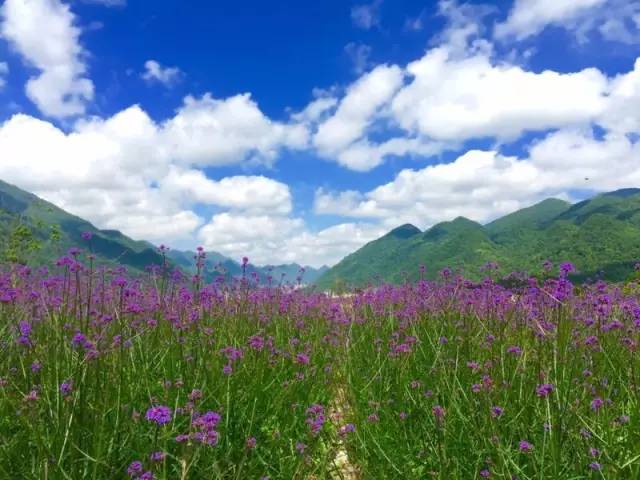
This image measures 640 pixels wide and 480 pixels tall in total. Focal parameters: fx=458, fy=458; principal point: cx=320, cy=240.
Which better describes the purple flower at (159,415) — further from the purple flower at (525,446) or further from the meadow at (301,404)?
the purple flower at (525,446)

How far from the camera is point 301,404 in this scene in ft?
→ 14.2

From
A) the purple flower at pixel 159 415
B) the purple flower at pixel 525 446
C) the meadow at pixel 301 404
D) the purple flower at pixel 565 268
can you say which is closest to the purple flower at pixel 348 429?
the meadow at pixel 301 404

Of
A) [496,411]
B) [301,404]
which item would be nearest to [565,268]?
[496,411]

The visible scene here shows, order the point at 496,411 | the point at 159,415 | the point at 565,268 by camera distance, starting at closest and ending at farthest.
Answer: the point at 159,415, the point at 565,268, the point at 496,411

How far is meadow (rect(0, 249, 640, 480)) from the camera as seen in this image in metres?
2.82

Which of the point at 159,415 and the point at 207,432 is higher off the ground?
the point at 159,415

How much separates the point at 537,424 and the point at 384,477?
4.20ft

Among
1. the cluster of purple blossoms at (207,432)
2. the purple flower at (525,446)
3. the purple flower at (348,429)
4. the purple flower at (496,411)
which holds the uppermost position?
the cluster of purple blossoms at (207,432)

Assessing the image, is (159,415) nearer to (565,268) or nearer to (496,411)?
(496,411)

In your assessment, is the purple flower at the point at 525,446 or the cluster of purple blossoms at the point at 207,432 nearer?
the cluster of purple blossoms at the point at 207,432

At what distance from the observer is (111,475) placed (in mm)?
2732

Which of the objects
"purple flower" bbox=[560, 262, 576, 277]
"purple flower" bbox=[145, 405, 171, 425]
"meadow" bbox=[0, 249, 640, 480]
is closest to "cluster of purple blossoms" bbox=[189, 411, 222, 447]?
"meadow" bbox=[0, 249, 640, 480]

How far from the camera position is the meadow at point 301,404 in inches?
111

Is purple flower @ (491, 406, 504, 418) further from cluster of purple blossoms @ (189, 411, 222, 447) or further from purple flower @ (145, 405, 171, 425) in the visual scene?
purple flower @ (145, 405, 171, 425)
